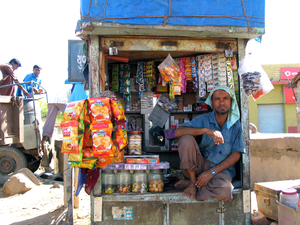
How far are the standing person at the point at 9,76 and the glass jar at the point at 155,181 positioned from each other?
4.91 m

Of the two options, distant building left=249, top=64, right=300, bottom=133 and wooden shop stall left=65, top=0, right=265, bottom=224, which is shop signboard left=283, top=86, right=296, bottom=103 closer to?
distant building left=249, top=64, right=300, bottom=133

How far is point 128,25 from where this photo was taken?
2729 mm

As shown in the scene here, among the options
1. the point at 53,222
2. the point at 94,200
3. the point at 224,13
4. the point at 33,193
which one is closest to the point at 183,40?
the point at 224,13

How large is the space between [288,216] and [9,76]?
6.63 meters

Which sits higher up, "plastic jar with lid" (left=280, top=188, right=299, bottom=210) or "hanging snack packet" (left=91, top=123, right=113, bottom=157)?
"hanging snack packet" (left=91, top=123, right=113, bottom=157)

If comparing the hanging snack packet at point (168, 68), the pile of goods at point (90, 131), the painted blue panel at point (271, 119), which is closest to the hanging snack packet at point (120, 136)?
the pile of goods at point (90, 131)

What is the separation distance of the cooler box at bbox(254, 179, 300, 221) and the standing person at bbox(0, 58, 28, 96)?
602cm

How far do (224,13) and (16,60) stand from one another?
5.66 metres

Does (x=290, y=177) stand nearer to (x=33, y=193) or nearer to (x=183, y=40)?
(x=183, y=40)

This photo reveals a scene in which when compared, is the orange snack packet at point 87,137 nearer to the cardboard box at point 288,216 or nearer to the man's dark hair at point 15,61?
the cardboard box at point 288,216

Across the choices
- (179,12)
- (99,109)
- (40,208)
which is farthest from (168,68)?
(40,208)

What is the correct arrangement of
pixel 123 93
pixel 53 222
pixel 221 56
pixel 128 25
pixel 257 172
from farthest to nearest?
pixel 257 172
pixel 123 93
pixel 53 222
pixel 221 56
pixel 128 25

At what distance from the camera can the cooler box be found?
3221mm

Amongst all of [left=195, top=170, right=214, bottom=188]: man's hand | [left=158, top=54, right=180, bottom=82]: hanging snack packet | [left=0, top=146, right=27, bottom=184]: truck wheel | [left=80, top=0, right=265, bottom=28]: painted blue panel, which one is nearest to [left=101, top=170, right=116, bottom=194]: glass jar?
[left=195, top=170, right=214, bottom=188]: man's hand
